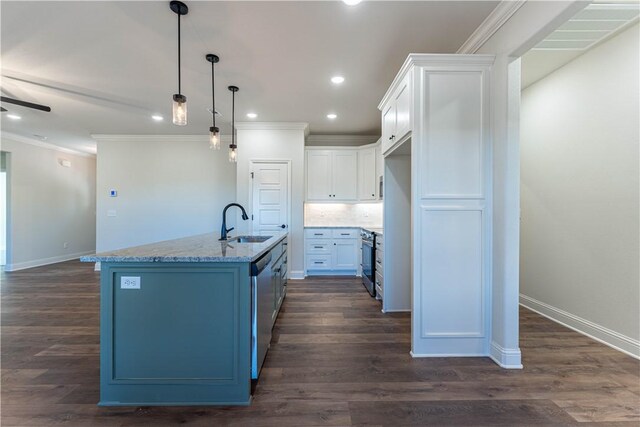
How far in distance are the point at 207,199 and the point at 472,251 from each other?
5134 millimetres

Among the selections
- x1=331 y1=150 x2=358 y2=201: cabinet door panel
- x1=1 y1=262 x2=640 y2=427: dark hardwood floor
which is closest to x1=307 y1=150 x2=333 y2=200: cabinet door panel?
x1=331 y1=150 x2=358 y2=201: cabinet door panel

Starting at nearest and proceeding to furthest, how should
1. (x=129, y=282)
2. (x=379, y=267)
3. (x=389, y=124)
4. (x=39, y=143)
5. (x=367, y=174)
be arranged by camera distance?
(x=129, y=282) < (x=389, y=124) < (x=379, y=267) < (x=367, y=174) < (x=39, y=143)

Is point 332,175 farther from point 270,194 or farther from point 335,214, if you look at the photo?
point 270,194

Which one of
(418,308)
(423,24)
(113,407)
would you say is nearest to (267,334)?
(113,407)

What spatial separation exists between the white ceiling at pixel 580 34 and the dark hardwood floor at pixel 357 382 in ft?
8.66

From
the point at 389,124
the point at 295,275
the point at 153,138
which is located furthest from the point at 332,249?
the point at 153,138

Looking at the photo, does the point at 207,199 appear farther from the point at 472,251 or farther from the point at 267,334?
the point at 472,251

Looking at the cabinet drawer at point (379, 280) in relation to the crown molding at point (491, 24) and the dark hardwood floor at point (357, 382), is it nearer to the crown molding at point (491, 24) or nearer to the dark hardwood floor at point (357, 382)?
the dark hardwood floor at point (357, 382)

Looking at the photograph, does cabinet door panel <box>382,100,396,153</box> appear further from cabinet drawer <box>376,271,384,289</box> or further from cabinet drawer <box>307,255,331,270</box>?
cabinet drawer <box>307,255,331,270</box>

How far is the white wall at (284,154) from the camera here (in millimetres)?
4984

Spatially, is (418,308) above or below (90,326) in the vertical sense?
above

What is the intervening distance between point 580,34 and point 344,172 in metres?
3.65

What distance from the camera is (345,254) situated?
17.3 feet

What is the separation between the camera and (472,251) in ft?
7.73
